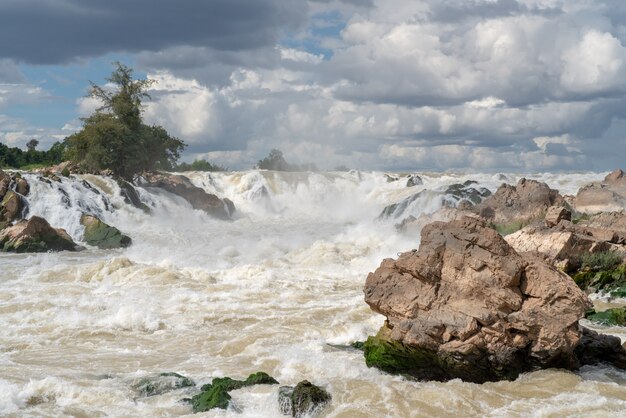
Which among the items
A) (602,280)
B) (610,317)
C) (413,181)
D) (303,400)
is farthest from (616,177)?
(303,400)

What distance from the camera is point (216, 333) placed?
52.2 ft

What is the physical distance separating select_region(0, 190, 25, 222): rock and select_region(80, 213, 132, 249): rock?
3628 mm

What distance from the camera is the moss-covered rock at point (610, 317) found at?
15380mm

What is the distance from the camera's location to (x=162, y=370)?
12.9m

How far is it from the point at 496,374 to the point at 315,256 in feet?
53.2

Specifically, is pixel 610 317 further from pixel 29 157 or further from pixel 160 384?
pixel 29 157

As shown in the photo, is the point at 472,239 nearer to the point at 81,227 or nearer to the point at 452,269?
the point at 452,269

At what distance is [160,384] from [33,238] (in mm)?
21831

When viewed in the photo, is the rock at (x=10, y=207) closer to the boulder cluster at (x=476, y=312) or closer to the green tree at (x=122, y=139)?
the green tree at (x=122, y=139)

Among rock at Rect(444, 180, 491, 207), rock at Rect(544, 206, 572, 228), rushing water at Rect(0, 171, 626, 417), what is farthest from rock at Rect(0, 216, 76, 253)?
rock at Rect(444, 180, 491, 207)

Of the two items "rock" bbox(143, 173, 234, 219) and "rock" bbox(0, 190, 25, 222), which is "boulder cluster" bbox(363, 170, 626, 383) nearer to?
"rock" bbox(0, 190, 25, 222)

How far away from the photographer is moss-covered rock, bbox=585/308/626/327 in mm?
15380

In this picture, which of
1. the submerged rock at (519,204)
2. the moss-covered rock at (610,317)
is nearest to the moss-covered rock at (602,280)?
the moss-covered rock at (610,317)

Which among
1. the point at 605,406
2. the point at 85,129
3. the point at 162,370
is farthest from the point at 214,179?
the point at 605,406
